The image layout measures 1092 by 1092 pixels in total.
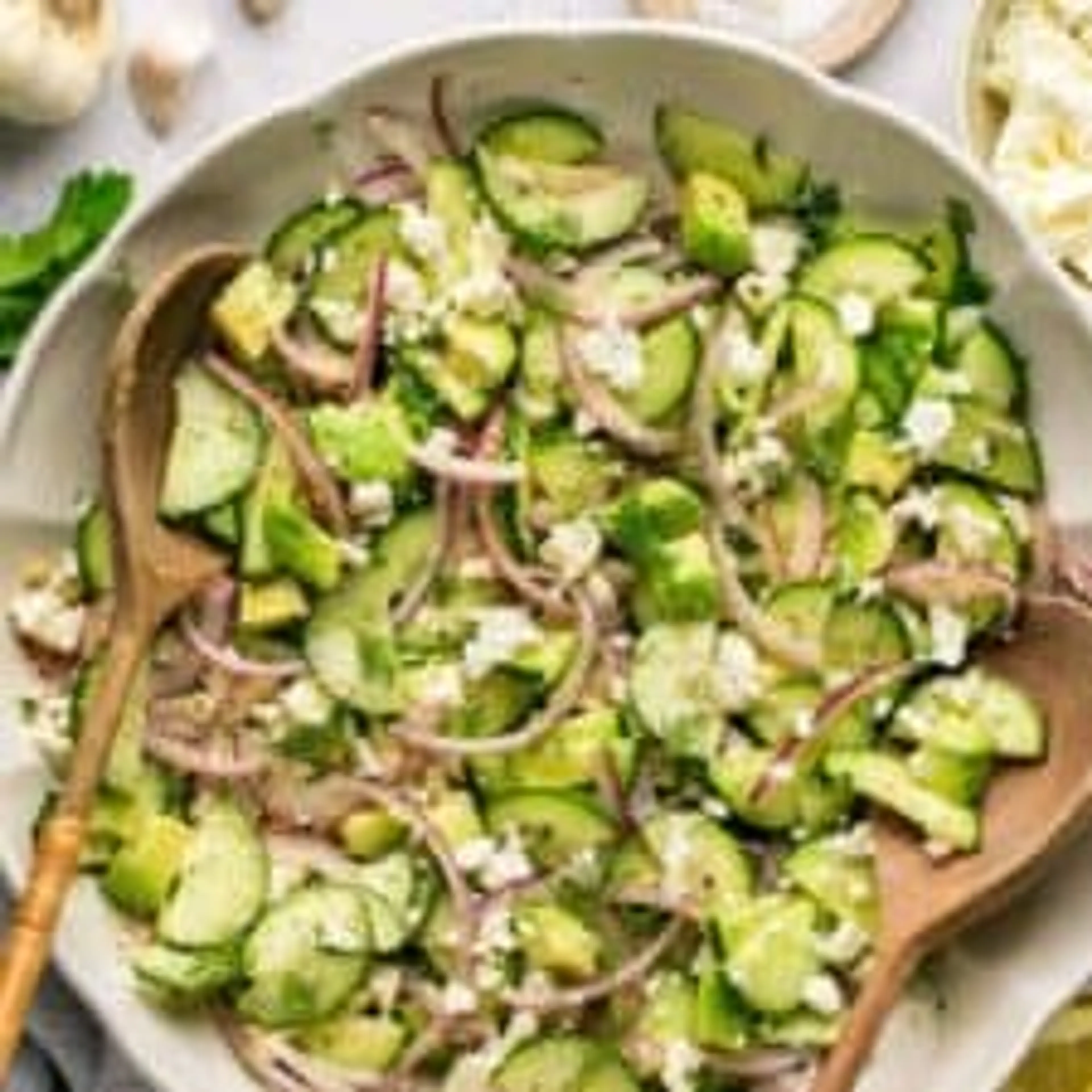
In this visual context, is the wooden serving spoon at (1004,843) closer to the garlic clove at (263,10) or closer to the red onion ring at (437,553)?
the red onion ring at (437,553)

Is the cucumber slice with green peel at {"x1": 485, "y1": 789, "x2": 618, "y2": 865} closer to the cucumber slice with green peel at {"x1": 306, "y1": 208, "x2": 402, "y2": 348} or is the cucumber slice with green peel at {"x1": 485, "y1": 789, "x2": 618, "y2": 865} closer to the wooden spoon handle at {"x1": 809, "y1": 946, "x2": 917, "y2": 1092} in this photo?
the wooden spoon handle at {"x1": 809, "y1": 946, "x2": 917, "y2": 1092}

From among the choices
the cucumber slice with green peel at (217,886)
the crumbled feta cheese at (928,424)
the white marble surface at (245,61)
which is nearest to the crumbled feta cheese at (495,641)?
the cucumber slice with green peel at (217,886)

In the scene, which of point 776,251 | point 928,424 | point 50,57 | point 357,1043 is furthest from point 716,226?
point 357,1043

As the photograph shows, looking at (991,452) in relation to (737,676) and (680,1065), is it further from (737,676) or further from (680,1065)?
(680,1065)

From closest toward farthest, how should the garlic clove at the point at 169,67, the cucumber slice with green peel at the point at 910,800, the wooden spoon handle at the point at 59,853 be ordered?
1. the wooden spoon handle at the point at 59,853
2. the cucumber slice with green peel at the point at 910,800
3. the garlic clove at the point at 169,67

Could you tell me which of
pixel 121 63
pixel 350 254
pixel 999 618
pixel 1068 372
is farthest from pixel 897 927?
pixel 121 63

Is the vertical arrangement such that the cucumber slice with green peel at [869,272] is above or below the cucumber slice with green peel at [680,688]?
above

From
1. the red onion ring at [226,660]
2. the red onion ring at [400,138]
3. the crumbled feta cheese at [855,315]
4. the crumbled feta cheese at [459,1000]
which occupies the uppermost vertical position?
the red onion ring at [400,138]

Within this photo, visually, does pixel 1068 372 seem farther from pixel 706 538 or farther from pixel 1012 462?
pixel 706 538
